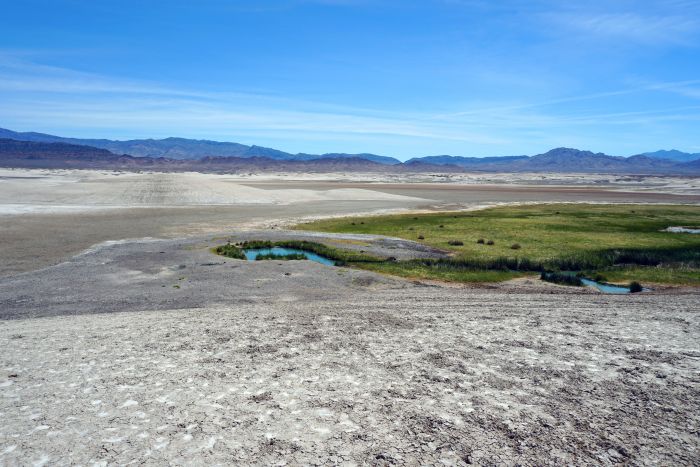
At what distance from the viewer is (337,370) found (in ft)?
38.7

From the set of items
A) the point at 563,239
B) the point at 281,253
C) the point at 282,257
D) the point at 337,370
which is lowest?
the point at 281,253

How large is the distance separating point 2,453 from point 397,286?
17.6 m

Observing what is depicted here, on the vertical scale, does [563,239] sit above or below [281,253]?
above

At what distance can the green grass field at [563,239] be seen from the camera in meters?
27.5

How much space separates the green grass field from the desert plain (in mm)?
3871

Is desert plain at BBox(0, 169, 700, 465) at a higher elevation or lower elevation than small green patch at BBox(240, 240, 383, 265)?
higher

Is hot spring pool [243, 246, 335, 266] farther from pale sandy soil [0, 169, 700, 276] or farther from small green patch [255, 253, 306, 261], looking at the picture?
pale sandy soil [0, 169, 700, 276]

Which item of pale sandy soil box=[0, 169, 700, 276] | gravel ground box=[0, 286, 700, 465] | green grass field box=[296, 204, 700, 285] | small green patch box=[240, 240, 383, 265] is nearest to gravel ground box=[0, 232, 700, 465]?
gravel ground box=[0, 286, 700, 465]

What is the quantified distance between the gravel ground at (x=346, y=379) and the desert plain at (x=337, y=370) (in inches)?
1.9

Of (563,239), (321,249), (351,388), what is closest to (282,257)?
(321,249)

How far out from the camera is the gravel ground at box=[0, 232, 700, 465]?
843 cm

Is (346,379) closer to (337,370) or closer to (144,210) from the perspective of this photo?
(337,370)

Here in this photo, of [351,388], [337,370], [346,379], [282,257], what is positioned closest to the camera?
[351,388]

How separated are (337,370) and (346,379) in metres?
0.60
